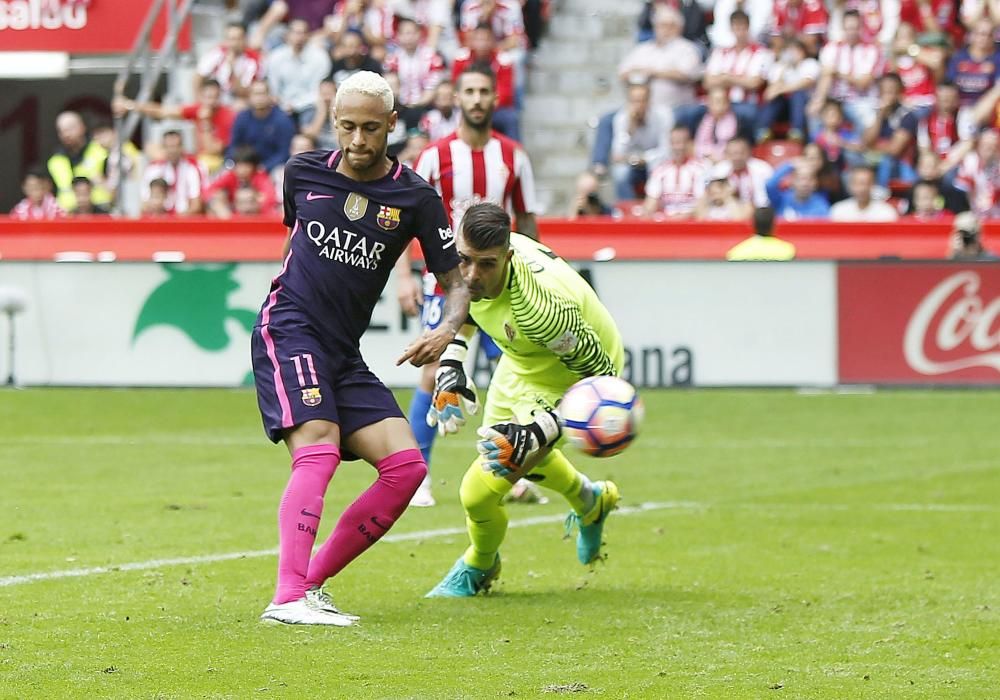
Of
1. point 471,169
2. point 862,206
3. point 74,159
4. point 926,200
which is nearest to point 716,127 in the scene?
point 862,206

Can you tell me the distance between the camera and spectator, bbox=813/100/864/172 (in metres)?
20.1

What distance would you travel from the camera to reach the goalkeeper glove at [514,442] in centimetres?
704

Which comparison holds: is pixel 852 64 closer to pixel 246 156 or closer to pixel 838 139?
pixel 838 139

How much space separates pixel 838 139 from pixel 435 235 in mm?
14292

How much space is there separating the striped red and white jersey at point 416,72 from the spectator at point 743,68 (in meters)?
3.23

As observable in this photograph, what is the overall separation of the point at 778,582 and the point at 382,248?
243cm

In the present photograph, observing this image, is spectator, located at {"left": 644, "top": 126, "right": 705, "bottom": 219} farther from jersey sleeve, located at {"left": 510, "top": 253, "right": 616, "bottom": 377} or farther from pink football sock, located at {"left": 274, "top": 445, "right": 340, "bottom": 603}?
pink football sock, located at {"left": 274, "top": 445, "right": 340, "bottom": 603}

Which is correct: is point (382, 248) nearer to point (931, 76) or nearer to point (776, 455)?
point (776, 455)

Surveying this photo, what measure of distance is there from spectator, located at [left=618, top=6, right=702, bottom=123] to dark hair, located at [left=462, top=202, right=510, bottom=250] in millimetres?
15020

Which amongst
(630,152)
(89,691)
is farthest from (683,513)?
(630,152)

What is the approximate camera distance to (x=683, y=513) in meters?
10.4

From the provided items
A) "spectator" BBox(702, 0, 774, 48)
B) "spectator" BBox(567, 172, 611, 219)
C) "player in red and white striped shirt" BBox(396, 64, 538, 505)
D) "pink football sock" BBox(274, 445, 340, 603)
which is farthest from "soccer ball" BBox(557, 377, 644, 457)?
"spectator" BBox(702, 0, 774, 48)

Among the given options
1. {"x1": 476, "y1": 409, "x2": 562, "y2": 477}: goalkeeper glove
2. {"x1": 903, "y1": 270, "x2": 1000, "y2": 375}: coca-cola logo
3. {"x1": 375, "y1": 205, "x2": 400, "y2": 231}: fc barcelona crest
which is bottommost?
{"x1": 903, "y1": 270, "x2": 1000, "y2": 375}: coca-cola logo

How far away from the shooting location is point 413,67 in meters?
22.2
